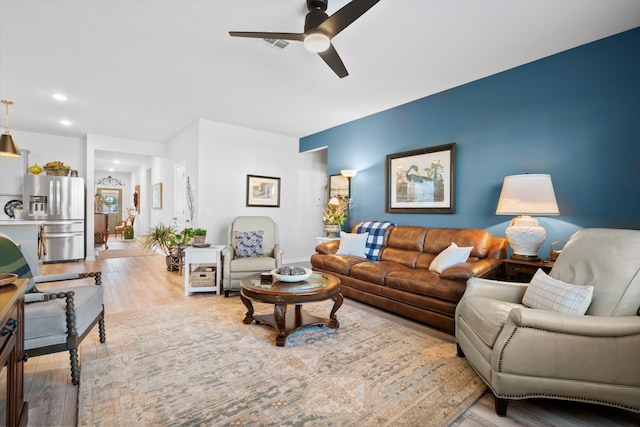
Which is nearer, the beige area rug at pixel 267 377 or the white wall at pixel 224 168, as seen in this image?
the beige area rug at pixel 267 377

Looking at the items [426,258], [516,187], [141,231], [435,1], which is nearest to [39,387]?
[426,258]

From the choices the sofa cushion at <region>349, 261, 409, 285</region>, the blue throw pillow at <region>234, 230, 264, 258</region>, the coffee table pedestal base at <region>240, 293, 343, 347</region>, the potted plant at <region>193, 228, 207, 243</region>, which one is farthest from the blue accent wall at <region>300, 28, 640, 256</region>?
the potted plant at <region>193, 228, 207, 243</region>

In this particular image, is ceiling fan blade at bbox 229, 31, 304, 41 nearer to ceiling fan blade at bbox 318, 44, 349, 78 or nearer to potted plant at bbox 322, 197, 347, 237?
ceiling fan blade at bbox 318, 44, 349, 78

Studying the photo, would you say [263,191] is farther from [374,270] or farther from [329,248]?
[374,270]

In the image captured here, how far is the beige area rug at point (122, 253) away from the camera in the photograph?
23.3 ft

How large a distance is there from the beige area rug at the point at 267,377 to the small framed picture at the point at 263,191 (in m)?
3.16

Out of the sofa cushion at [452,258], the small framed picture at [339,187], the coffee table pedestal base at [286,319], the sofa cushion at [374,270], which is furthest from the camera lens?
the small framed picture at [339,187]

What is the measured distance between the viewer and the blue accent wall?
2648 mm

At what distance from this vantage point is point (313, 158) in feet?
22.4

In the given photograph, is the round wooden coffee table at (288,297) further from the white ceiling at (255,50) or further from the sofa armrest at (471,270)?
the white ceiling at (255,50)

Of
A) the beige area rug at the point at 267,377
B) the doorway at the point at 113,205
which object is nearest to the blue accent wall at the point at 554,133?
the beige area rug at the point at 267,377

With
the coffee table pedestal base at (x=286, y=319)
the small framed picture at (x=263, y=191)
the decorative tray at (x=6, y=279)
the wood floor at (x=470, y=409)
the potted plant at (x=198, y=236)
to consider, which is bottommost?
the wood floor at (x=470, y=409)

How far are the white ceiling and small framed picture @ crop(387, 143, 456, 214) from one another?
0.82 m

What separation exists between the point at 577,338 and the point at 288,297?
1.87 metres
